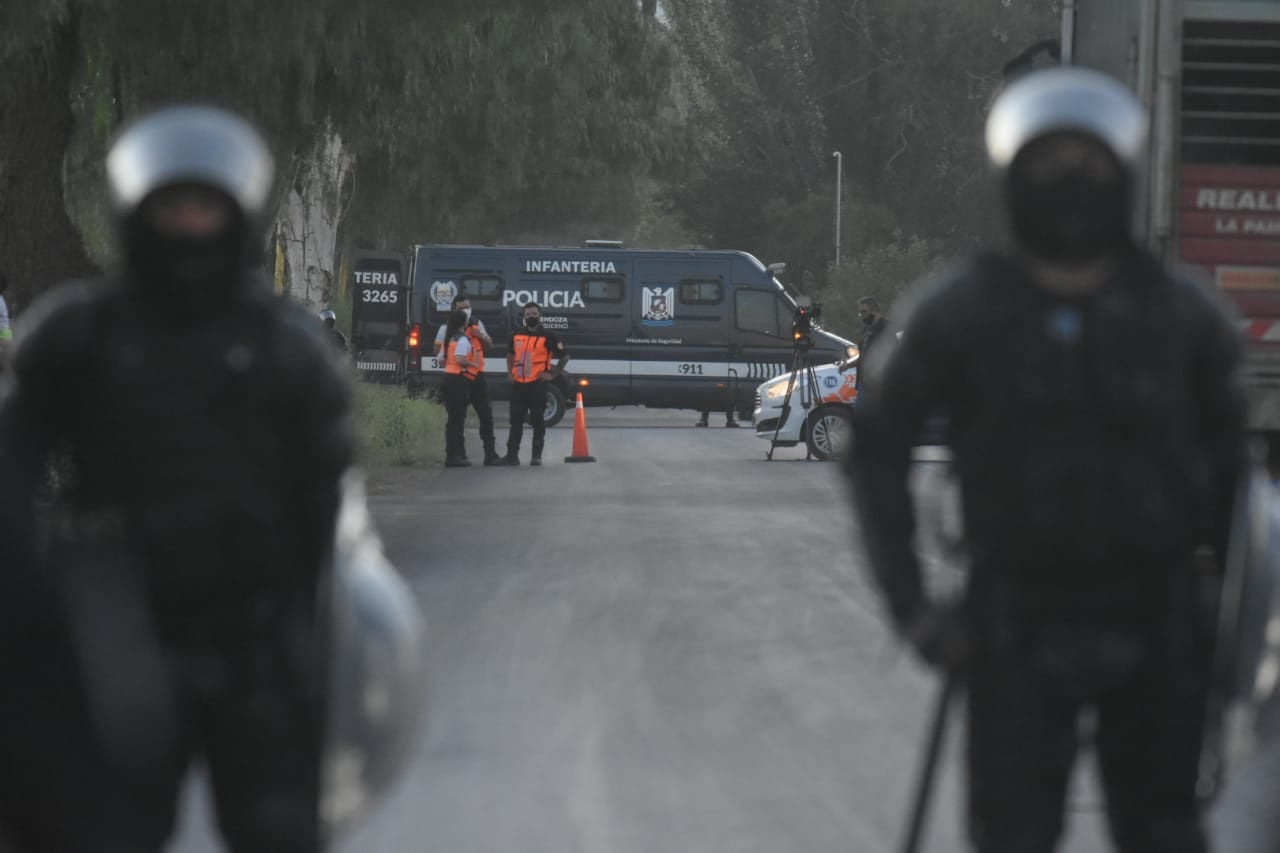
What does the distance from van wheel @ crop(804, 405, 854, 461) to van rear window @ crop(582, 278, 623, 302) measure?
40.4 ft

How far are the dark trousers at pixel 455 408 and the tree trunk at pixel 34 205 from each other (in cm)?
553

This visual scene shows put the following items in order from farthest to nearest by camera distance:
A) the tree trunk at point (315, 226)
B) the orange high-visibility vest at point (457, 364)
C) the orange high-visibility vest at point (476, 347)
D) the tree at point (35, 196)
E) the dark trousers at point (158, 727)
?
the tree trunk at point (315, 226) → the orange high-visibility vest at point (476, 347) → the orange high-visibility vest at point (457, 364) → the tree at point (35, 196) → the dark trousers at point (158, 727)

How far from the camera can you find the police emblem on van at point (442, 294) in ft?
121

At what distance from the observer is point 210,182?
3.98 meters

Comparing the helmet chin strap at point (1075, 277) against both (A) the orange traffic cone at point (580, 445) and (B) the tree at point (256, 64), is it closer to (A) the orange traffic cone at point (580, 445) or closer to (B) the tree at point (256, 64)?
(B) the tree at point (256, 64)

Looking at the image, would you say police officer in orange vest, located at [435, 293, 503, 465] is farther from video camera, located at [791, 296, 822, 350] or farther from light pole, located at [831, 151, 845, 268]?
light pole, located at [831, 151, 845, 268]

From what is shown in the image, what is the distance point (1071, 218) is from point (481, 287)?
3330 cm

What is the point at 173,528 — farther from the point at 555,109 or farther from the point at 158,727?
the point at 555,109

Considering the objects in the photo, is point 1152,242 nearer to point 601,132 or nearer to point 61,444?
point 61,444

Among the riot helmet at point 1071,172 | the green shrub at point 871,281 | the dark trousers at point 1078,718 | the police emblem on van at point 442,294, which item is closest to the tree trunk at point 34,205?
the riot helmet at point 1071,172

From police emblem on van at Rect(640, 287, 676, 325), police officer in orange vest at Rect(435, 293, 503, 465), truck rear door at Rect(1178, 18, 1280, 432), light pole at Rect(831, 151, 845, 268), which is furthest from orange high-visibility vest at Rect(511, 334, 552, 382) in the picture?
light pole at Rect(831, 151, 845, 268)

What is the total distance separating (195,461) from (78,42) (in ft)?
51.3

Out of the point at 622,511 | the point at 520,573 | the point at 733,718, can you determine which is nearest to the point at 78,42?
the point at 622,511

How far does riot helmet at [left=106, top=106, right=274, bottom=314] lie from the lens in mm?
3955
